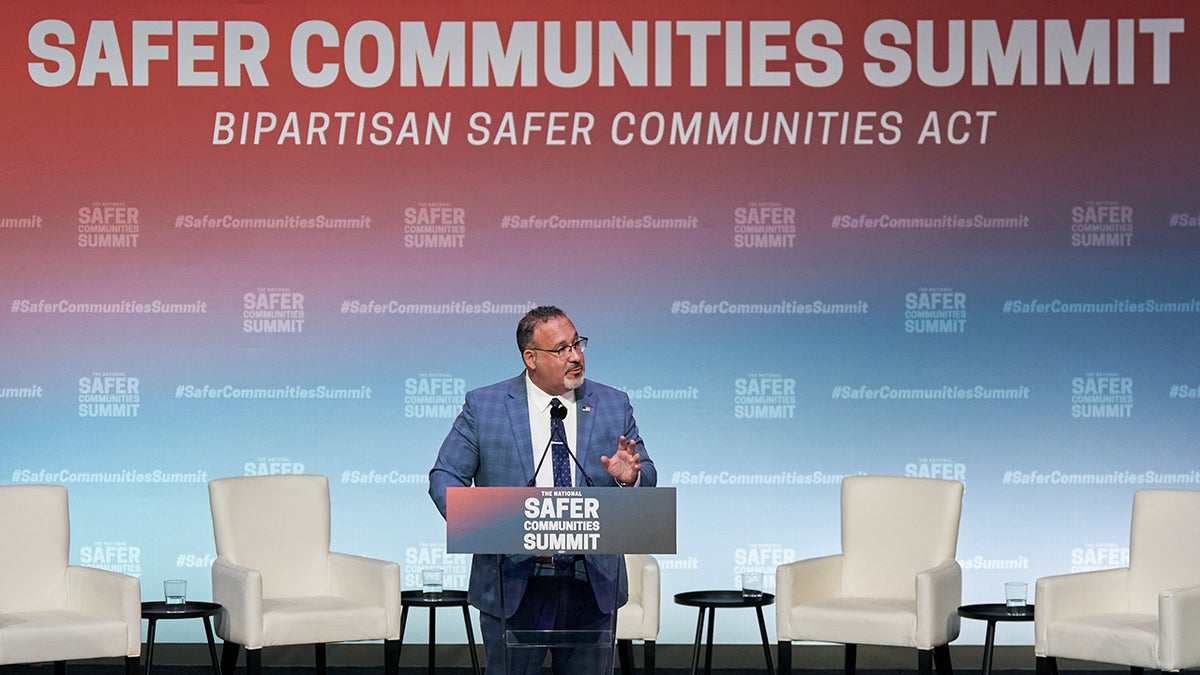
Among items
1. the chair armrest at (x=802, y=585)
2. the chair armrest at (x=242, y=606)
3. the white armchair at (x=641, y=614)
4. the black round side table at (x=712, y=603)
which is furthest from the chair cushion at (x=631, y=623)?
the chair armrest at (x=242, y=606)

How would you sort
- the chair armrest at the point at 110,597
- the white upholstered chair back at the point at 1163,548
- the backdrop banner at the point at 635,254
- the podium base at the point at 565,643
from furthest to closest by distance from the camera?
the backdrop banner at the point at 635,254 → the white upholstered chair back at the point at 1163,548 → the chair armrest at the point at 110,597 → the podium base at the point at 565,643

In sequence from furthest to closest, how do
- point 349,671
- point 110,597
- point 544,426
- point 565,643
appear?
point 349,671
point 110,597
point 544,426
point 565,643

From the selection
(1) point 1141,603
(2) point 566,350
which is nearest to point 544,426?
(2) point 566,350

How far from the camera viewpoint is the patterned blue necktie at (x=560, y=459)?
4297 mm

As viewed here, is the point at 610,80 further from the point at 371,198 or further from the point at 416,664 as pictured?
the point at 416,664

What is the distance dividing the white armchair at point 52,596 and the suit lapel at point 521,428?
94.2 inches

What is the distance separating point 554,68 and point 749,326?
156 cm

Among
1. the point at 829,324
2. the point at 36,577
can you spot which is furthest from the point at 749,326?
the point at 36,577

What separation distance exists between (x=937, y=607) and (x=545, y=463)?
2559mm

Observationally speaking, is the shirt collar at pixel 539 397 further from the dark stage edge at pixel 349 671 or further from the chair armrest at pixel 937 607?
the dark stage edge at pixel 349 671

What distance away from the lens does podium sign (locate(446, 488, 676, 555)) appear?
3.96m

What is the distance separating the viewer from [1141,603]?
6.48 m

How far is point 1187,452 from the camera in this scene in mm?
7664

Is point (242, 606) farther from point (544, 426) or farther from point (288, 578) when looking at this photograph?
point (544, 426)
